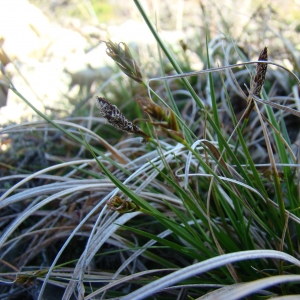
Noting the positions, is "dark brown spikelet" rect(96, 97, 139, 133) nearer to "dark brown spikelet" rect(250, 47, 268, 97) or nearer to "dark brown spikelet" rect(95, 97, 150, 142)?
"dark brown spikelet" rect(95, 97, 150, 142)

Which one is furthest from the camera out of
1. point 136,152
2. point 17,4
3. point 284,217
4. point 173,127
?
point 17,4

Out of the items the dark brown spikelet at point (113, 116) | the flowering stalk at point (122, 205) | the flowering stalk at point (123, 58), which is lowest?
the flowering stalk at point (122, 205)

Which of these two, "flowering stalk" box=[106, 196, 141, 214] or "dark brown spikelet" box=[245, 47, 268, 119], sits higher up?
"dark brown spikelet" box=[245, 47, 268, 119]

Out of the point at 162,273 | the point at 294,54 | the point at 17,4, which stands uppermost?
the point at 17,4

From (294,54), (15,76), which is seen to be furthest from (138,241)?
(15,76)

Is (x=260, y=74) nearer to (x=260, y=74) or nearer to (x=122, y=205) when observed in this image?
(x=260, y=74)

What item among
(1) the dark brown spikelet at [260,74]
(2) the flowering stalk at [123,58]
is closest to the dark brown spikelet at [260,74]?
(1) the dark brown spikelet at [260,74]

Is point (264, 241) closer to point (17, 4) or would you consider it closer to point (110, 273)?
point (110, 273)

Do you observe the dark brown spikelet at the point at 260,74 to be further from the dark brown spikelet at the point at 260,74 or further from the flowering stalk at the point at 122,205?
the flowering stalk at the point at 122,205

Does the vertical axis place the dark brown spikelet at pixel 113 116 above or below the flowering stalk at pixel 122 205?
above

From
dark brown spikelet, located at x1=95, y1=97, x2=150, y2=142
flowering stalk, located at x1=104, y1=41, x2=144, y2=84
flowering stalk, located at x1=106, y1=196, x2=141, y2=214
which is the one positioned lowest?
flowering stalk, located at x1=106, y1=196, x2=141, y2=214

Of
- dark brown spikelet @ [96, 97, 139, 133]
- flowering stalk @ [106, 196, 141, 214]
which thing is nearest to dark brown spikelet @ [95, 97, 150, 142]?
dark brown spikelet @ [96, 97, 139, 133]
